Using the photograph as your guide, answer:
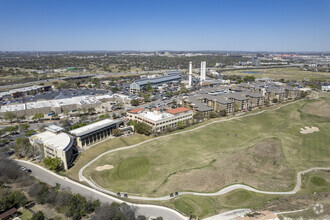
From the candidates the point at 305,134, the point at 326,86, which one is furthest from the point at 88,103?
the point at 326,86

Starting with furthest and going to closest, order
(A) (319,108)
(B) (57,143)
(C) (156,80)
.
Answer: (C) (156,80)
(A) (319,108)
(B) (57,143)

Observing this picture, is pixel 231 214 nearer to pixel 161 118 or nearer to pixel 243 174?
pixel 243 174

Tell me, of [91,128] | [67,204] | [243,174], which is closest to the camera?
[67,204]

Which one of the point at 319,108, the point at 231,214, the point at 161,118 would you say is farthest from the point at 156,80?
the point at 231,214

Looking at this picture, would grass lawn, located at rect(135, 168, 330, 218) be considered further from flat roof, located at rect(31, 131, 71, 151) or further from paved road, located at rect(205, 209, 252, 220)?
flat roof, located at rect(31, 131, 71, 151)

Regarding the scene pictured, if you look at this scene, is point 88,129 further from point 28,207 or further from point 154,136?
point 28,207
